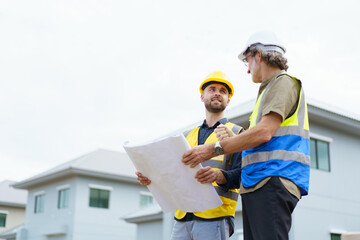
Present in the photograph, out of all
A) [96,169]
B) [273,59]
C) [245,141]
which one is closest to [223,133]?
[245,141]

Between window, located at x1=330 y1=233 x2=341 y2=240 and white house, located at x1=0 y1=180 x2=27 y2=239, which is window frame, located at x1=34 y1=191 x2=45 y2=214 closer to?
white house, located at x1=0 y1=180 x2=27 y2=239

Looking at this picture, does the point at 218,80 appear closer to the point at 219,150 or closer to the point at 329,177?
the point at 219,150

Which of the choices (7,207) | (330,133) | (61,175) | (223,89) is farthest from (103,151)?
(223,89)

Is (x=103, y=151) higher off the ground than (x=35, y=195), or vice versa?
(x=103, y=151)

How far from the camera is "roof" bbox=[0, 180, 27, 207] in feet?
108

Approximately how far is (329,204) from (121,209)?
1437 cm

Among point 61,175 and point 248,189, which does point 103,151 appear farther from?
point 248,189

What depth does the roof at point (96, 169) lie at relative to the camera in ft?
80.7

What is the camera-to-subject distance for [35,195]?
2877 cm

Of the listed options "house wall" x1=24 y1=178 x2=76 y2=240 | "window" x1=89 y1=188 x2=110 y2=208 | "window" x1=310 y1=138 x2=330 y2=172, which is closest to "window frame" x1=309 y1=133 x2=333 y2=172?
"window" x1=310 y1=138 x2=330 y2=172

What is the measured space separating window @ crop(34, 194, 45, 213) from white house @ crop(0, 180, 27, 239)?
5016 millimetres

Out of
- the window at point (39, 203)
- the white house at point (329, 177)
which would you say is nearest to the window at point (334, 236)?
the white house at point (329, 177)

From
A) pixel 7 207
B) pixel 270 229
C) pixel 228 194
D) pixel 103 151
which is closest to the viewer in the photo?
pixel 270 229

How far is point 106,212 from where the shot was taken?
85.3 feet
